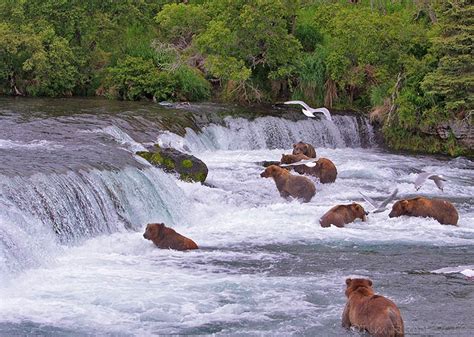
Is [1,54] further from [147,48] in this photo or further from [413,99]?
[413,99]

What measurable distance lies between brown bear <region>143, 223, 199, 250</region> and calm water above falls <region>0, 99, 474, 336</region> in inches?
7.5

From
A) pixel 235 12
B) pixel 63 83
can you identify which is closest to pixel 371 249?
pixel 235 12

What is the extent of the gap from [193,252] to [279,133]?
12.6 m

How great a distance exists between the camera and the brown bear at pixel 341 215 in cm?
1509

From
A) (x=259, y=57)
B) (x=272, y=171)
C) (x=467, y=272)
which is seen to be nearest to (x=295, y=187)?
(x=272, y=171)

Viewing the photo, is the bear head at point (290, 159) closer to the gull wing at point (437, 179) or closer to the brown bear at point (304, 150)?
the brown bear at point (304, 150)

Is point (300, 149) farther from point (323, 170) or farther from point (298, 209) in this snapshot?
point (298, 209)

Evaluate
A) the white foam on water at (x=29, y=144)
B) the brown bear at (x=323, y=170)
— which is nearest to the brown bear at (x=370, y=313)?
the brown bear at (x=323, y=170)

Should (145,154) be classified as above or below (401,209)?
above

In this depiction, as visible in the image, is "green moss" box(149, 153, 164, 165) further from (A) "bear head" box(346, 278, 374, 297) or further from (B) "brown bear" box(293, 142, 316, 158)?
(A) "bear head" box(346, 278, 374, 297)

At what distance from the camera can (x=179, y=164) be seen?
18281 mm

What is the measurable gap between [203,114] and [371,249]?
1254cm

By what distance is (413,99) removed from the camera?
25047 millimetres

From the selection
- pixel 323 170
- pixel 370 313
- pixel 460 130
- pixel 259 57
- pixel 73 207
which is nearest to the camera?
pixel 370 313
